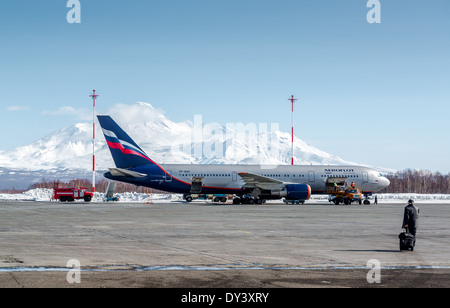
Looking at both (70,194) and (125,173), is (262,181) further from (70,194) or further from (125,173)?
(70,194)

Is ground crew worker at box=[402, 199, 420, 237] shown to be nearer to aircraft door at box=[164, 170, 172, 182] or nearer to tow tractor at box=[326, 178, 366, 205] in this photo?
tow tractor at box=[326, 178, 366, 205]

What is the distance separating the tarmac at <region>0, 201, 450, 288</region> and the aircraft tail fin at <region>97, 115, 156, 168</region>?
31789 mm

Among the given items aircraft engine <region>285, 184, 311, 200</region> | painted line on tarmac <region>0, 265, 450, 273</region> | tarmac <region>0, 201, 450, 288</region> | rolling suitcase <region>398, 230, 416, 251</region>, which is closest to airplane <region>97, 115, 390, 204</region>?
aircraft engine <region>285, 184, 311, 200</region>

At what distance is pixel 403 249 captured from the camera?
17453 millimetres

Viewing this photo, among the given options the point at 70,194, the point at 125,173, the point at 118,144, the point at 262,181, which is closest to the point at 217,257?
the point at 262,181

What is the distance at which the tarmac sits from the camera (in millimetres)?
11547

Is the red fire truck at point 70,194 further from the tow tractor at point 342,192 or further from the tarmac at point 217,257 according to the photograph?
the tarmac at point 217,257

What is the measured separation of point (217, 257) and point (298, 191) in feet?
128

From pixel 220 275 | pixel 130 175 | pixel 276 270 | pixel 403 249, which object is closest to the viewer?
pixel 220 275

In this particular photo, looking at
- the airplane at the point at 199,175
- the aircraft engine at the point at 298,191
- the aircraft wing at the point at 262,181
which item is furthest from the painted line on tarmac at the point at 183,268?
the airplane at the point at 199,175
